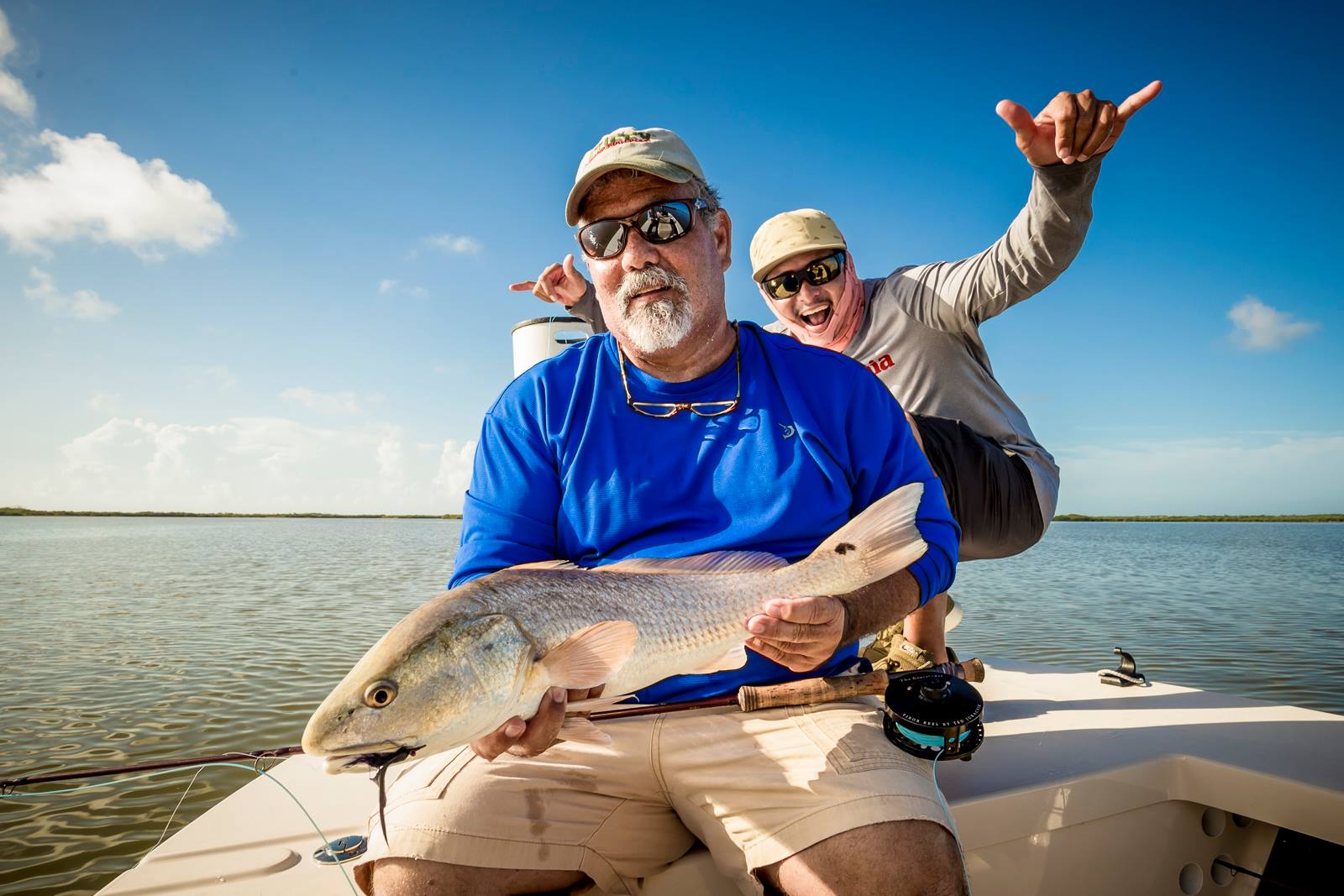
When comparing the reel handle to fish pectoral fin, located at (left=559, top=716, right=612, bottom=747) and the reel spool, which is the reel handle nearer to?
the reel spool

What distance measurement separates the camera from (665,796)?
100.0 inches

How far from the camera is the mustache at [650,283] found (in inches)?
127

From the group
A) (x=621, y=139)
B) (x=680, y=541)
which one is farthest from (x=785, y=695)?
(x=621, y=139)

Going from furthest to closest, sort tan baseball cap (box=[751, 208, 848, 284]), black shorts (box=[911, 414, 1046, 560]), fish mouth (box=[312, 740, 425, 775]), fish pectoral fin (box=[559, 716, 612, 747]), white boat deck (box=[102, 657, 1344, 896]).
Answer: tan baseball cap (box=[751, 208, 848, 284]), black shorts (box=[911, 414, 1046, 560]), white boat deck (box=[102, 657, 1344, 896]), fish pectoral fin (box=[559, 716, 612, 747]), fish mouth (box=[312, 740, 425, 775])

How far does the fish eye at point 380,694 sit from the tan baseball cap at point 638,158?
235cm

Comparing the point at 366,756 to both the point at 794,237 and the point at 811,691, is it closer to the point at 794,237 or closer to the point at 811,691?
the point at 811,691

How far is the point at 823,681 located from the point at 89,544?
51.3 m

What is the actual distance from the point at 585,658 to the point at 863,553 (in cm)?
108

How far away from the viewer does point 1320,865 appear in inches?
117

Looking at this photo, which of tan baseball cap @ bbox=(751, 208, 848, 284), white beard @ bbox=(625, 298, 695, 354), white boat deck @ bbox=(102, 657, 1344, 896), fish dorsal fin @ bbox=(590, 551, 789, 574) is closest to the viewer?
fish dorsal fin @ bbox=(590, 551, 789, 574)

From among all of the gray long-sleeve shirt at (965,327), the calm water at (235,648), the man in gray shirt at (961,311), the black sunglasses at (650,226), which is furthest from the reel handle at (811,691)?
the calm water at (235,648)

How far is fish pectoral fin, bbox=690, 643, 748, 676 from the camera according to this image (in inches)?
95.0

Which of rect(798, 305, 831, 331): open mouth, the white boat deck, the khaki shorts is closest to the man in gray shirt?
rect(798, 305, 831, 331): open mouth

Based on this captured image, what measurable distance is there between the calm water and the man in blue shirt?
4090mm
